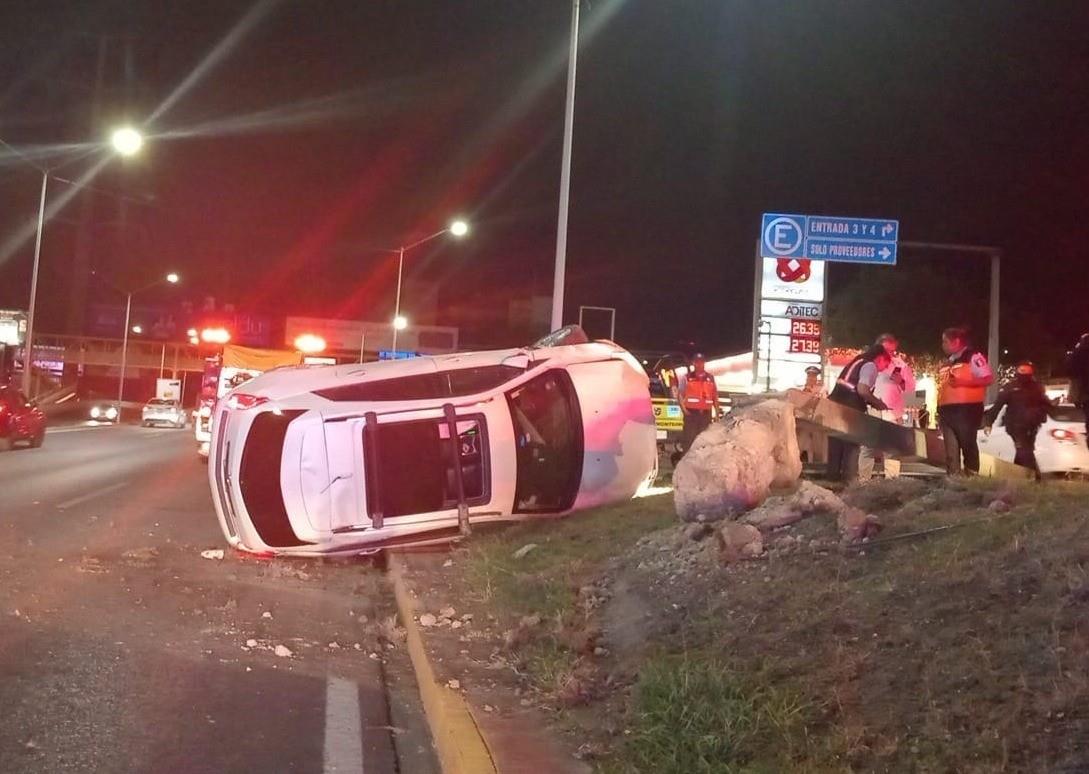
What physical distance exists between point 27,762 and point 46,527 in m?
7.74

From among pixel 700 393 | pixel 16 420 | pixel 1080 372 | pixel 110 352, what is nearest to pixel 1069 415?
pixel 700 393

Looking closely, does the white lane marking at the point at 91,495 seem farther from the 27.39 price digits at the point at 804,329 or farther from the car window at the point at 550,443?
the 27.39 price digits at the point at 804,329

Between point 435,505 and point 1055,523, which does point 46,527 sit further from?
point 1055,523

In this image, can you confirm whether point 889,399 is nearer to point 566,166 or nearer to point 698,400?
point 698,400

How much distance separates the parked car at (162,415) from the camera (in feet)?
155

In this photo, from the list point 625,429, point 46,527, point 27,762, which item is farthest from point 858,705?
point 46,527

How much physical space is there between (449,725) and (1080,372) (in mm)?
7655

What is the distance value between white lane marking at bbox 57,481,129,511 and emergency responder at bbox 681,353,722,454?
8052mm

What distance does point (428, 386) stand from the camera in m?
10.4

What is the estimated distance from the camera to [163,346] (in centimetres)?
7031

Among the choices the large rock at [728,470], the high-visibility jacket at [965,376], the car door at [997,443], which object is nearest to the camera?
the large rock at [728,470]

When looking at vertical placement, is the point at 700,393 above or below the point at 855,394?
above

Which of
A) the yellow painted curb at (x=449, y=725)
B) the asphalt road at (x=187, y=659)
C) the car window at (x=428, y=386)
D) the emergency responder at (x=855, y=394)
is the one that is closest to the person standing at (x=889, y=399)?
the emergency responder at (x=855, y=394)

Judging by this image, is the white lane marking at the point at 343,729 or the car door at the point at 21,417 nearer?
the white lane marking at the point at 343,729
